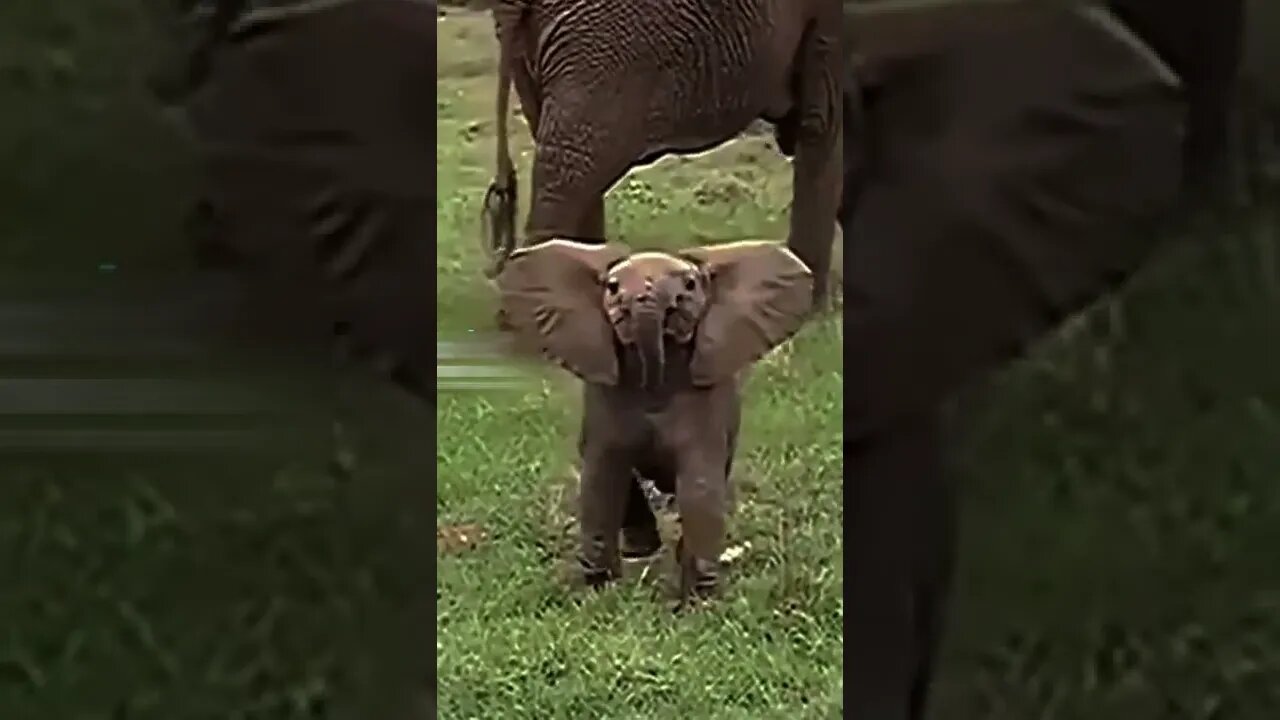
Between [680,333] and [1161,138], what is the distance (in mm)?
285

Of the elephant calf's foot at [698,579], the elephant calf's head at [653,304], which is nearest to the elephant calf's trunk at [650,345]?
the elephant calf's head at [653,304]

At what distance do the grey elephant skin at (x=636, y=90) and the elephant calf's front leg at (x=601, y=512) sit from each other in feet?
0.43

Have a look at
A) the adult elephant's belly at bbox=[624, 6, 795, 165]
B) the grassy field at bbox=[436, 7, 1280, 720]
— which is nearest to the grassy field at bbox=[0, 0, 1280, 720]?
the grassy field at bbox=[436, 7, 1280, 720]

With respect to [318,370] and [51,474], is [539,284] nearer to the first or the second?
Result: [318,370]

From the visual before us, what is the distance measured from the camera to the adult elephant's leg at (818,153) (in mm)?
1011

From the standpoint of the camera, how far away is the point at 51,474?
0.93 m

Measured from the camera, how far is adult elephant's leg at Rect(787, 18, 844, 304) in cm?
101

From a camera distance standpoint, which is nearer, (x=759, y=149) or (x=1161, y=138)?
(x=1161, y=138)

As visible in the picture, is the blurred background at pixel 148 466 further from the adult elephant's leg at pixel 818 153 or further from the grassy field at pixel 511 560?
the adult elephant's leg at pixel 818 153

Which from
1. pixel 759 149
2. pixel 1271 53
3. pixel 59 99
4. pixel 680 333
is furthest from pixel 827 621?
pixel 59 99

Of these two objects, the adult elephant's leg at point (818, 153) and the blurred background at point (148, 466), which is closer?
the blurred background at point (148, 466)

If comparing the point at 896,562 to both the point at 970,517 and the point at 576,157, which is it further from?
the point at 576,157

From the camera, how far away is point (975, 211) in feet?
3.09

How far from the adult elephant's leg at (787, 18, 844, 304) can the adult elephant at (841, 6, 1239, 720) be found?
6cm
